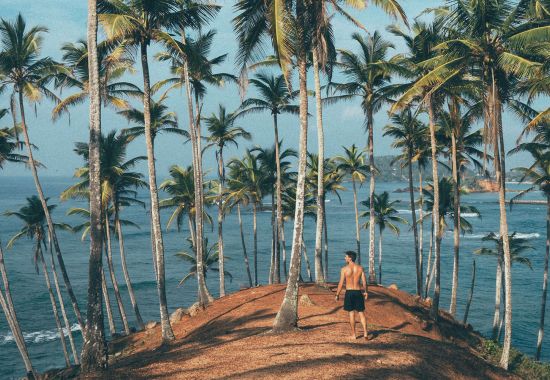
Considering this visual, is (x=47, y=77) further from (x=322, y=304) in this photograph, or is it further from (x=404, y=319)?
(x=404, y=319)

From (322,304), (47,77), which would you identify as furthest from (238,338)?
(47,77)

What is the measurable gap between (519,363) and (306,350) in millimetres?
14545

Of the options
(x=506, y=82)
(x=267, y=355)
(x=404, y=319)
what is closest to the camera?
(x=267, y=355)

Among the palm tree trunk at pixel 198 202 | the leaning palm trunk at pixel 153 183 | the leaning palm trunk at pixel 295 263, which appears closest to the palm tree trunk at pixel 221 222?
the palm tree trunk at pixel 198 202

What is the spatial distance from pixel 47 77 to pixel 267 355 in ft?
57.2

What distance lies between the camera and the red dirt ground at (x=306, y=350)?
10.8 m

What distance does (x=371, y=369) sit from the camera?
10672 millimetres

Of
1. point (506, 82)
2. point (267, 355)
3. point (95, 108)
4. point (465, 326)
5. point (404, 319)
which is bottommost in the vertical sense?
point (465, 326)

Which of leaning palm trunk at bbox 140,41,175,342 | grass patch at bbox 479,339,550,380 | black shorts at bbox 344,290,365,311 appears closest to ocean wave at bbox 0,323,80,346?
leaning palm trunk at bbox 140,41,175,342

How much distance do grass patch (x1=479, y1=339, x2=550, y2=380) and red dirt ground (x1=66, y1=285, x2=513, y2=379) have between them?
3711 millimetres

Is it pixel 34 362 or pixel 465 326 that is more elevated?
pixel 465 326

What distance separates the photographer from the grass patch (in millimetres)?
Answer: 19831

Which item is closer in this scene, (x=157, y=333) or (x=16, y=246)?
(x=157, y=333)

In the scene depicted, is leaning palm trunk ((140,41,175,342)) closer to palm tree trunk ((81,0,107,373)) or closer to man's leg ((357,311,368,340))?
palm tree trunk ((81,0,107,373))
